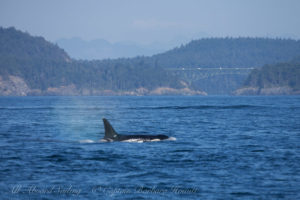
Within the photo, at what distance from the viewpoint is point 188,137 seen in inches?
1745

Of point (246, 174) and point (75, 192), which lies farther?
point (246, 174)

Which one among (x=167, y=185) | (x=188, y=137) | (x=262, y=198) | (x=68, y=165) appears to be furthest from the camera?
(x=188, y=137)

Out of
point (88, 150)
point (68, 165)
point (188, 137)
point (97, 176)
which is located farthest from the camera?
point (188, 137)

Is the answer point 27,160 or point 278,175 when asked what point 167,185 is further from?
point 27,160

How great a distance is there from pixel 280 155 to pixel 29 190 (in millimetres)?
15383

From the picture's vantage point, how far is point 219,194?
71.7 ft

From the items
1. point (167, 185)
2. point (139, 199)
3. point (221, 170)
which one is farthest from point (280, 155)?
point (139, 199)

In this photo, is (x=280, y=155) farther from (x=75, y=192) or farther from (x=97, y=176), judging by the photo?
(x=75, y=192)

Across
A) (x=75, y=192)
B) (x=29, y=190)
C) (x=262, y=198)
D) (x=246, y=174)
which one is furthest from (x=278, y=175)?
(x=29, y=190)

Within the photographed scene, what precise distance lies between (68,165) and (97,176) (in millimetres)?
3426

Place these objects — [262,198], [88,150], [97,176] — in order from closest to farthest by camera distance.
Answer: [262,198], [97,176], [88,150]

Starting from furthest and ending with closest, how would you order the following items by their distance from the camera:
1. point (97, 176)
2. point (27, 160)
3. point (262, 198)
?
point (27, 160) < point (97, 176) < point (262, 198)

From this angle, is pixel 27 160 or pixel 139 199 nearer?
pixel 139 199

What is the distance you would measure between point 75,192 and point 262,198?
7215mm
